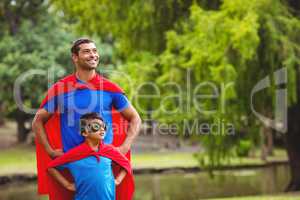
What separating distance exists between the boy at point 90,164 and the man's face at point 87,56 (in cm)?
32

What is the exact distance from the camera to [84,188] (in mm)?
4098

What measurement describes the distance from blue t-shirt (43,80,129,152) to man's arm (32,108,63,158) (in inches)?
1.5

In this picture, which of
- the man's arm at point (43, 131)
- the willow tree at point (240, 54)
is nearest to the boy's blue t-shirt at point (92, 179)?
the man's arm at point (43, 131)

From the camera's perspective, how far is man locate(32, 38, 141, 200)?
416 centimetres

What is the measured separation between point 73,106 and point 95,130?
0.20 m

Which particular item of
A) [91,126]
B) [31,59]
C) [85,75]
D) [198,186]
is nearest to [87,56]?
[85,75]

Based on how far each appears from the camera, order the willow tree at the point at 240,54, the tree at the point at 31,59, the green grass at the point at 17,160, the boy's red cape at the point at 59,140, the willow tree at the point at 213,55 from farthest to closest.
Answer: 1. the tree at the point at 31,59
2. the green grass at the point at 17,160
3. the willow tree at the point at 213,55
4. the willow tree at the point at 240,54
5. the boy's red cape at the point at 59,140

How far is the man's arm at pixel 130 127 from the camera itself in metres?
4.26

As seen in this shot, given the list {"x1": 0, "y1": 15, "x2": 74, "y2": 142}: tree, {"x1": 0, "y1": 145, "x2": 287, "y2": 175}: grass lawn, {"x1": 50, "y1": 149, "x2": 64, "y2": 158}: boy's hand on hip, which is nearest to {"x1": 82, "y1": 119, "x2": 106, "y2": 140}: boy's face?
{"x1": 50, "y1": 149, "x2": 64, "y2": 158}: boy's hand on hip

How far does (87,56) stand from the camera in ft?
13.7

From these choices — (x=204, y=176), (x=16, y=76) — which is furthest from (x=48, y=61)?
(x=204, y=176)

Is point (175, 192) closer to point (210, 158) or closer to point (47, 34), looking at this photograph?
point (210, 158)

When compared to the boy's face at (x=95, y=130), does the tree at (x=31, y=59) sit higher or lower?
higher

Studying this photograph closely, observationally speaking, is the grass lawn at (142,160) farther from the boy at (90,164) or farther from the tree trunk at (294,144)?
the boy at (90,164)
